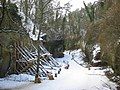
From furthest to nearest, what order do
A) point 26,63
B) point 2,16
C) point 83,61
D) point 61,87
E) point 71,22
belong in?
1. point 71,22
2. point 83,61
3. point 26,63
4. point 61,87
5. point 2,16

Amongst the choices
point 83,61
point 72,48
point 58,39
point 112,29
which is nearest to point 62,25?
point 72,48

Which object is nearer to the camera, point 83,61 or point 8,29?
point 8,29

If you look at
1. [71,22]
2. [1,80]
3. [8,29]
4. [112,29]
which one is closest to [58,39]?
[71,22]

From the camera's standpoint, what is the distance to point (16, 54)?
28.8 meters

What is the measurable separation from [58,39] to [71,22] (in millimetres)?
21956

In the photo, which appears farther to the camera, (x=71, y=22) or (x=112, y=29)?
(x=71, y=22)

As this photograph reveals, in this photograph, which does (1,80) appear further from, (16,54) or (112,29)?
(112,29)

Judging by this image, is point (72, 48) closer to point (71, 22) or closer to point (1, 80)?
point (71, 22)

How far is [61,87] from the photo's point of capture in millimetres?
21500

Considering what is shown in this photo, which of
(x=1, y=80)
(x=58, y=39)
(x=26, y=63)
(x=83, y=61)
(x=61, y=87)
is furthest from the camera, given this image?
(x=58, y=39)

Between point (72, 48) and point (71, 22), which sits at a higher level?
point (71, 22)

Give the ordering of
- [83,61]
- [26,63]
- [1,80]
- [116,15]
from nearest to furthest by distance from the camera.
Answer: [116,15] < [1,80] < [26,63] < [83,61]

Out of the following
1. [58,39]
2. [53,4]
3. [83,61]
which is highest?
[53,4]

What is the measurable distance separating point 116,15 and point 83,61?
34302mm
